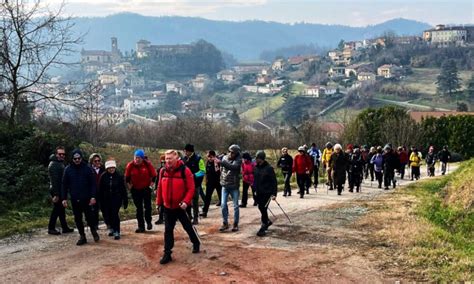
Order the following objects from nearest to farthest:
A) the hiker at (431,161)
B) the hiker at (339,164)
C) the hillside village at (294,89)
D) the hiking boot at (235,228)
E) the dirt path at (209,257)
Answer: the dirt path at (209,257), the hiking boot at (235,228), the hiker at (339,164), the hiker at (431,161), the hillside village at (294,89)

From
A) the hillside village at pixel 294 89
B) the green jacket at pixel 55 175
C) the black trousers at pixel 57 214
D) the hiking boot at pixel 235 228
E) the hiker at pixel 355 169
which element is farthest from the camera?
the hillside village at pixel 294 89

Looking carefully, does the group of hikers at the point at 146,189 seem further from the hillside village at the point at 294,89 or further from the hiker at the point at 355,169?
the hillside village at the point at 294,89

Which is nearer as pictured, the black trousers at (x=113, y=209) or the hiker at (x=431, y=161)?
Result: the black trousers at (x=113, y=209)

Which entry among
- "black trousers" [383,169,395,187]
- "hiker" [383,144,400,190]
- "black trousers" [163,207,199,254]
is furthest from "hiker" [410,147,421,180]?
"black trousers" [163,207,199,254]

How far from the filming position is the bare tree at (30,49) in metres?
16.1

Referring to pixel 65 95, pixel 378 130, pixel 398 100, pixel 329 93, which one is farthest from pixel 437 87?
pixel 65 95

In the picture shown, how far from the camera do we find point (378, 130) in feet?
144

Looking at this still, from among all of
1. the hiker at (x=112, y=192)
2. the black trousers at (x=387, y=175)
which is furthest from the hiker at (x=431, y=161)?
the hiker at (x=112, y=192)

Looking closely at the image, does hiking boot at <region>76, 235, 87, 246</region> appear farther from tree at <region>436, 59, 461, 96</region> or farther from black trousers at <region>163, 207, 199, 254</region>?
tree at <region>436, 59, 461, 96</region>

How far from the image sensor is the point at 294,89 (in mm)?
143500

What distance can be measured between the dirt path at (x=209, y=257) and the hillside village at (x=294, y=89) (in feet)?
246

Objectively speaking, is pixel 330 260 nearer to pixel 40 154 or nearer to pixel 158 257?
pixel 158 257

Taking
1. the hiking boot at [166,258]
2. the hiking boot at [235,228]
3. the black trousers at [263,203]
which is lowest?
the hiking boot at [235,228]

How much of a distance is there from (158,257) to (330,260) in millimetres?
2827
